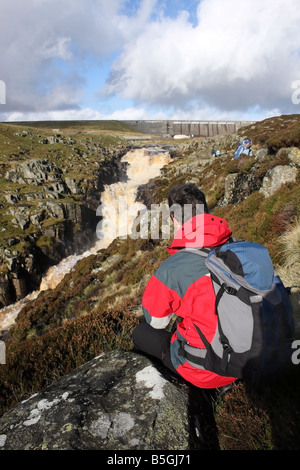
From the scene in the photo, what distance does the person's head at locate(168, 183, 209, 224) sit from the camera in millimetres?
2727

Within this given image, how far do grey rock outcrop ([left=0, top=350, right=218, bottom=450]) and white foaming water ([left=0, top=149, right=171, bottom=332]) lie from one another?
46.8 ft

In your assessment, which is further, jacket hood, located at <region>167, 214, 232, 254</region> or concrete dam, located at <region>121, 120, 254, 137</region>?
concrete dam, located at <region>121, 120, 254, 137</region>

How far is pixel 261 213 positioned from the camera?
354 inches

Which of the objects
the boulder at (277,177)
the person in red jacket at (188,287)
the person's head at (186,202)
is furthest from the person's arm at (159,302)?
the boulder at (277,177)

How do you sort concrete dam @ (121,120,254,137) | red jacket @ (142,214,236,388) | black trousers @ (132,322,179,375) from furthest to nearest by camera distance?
concrete dam @ (121,120,254,137), black trousers @ (132,322,179,375), red jacket @ (142,214,236,388)

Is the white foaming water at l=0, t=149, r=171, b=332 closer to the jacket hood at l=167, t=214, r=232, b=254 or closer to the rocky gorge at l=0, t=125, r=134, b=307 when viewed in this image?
the rocky gorge at l=0, t=125, r=134, b=307

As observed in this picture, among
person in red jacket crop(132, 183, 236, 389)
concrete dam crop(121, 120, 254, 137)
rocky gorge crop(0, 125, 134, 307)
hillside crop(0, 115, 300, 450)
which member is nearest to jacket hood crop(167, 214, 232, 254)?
person in red jacket crop(132, 183, 236, 389)

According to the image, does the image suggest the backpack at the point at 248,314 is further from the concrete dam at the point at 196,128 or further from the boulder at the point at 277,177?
the concrete dam at the point at 196,128

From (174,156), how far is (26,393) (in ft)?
171

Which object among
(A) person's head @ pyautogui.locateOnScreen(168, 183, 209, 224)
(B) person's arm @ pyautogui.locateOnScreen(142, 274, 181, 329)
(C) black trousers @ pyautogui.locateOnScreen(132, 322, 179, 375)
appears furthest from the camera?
(C) black trousers @ pyautogui.locateOnScreen(132, 322, 179, 375)

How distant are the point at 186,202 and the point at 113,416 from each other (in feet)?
7.26

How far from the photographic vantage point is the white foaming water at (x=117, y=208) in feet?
59.7

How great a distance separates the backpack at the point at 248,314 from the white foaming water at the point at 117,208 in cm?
1575
